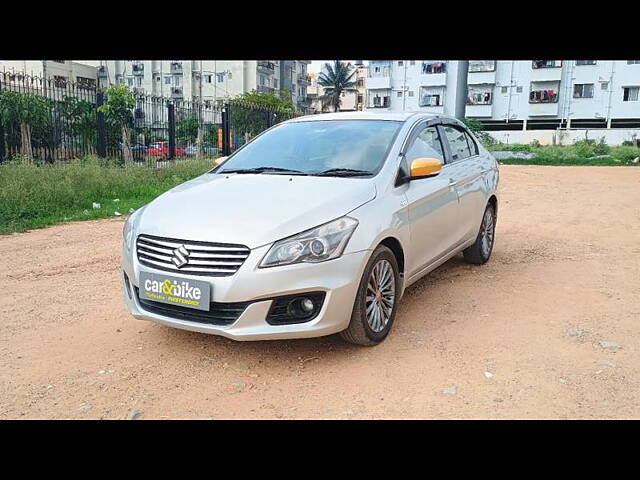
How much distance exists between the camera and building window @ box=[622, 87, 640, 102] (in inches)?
1815

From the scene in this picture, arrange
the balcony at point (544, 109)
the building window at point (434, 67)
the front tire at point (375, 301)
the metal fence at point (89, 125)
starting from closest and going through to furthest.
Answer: the front tire at point (375, 301) < the metal fence at point (89, 125) < the balcony at point (544, 109) < the building window at point (434, 67)

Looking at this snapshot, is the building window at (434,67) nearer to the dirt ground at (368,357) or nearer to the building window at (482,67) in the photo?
the building window at (482,67)

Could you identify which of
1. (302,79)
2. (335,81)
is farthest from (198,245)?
(302,79)

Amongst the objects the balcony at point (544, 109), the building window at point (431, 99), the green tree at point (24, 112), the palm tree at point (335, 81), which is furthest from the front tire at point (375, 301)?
the palm tree at point (335, 81)

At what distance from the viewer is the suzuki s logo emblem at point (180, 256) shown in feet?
11.4

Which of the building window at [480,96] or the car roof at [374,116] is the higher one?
the building window at [480,96]

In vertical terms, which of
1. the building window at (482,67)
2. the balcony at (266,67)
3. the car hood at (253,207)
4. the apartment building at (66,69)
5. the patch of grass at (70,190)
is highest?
the balcony at (266,67)

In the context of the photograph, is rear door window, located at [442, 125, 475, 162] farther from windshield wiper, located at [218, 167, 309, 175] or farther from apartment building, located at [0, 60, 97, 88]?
apartment building, located at [0, 60, 97, 88]

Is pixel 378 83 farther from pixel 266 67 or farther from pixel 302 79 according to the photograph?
pixel 302 79

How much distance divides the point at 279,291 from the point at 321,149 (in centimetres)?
170

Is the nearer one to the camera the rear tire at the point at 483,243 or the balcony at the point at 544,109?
the rear tire at the point at 483,243

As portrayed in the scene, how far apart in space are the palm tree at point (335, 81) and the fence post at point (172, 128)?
53280 millimetres
